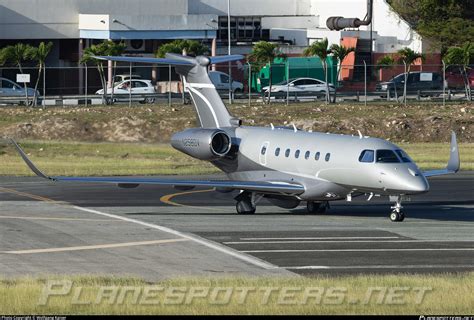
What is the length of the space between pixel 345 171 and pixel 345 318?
726 inches

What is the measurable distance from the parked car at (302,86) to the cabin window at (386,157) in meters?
56.2

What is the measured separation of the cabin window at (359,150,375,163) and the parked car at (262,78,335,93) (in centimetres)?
5603

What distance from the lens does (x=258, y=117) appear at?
3061 inches

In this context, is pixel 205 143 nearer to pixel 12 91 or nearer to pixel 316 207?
pixel 316 207

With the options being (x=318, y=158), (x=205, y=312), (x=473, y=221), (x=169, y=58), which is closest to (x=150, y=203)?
(x=169, y=58)

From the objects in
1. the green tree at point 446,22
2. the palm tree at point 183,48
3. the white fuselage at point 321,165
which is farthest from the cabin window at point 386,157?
the green tree at point 446,22

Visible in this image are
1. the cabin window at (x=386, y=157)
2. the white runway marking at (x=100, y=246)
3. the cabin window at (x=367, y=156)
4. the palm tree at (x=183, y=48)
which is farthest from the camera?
the palm tree at (x=183, y=48)

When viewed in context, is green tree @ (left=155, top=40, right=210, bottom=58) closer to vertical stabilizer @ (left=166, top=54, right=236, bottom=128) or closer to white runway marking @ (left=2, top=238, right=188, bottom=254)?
vertical stabilizer @ (left=166, top=54, right=236, bottom=128)

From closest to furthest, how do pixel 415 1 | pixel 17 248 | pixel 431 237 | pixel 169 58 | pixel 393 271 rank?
1. pixel 393 271
2. pixel 17 248
3. pixel 431 237
4. pixel 169 58
5. pixel 415 1

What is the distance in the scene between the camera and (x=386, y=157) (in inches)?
1544

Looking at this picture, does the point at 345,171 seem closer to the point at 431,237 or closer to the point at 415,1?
the point at 431,237

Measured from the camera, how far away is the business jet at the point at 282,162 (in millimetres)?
39125

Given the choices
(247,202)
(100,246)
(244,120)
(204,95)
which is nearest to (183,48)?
(244,120)

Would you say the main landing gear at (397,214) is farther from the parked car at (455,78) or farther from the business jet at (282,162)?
the parked car at (455,78)
